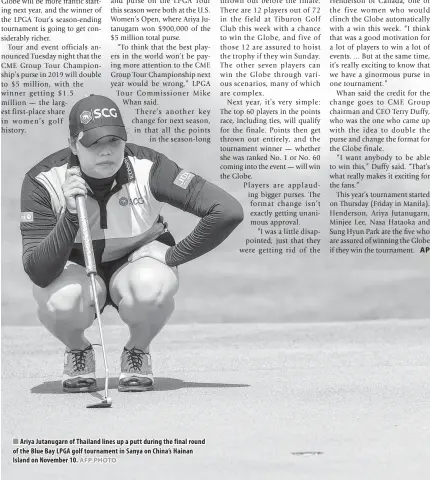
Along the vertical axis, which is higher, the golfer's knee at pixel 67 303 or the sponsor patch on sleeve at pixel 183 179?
the sponsor patch on sleeve at pixel 183 179

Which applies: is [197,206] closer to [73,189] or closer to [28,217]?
[73,189]

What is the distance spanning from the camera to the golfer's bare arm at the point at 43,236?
4.46 metres

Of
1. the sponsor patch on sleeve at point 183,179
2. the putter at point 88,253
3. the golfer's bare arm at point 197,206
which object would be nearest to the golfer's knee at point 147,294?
the golfer's bare arm at point 197,206

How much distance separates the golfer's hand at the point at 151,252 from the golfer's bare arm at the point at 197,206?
0.04 metres

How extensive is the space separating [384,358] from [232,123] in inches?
60.9

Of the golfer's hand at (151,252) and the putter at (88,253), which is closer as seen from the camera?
the putter at (88,253)

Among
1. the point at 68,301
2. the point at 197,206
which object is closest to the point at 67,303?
the point at 68,301

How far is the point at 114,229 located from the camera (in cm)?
478

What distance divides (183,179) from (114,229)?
354 millimetres

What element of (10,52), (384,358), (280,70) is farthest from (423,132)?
(10,52)

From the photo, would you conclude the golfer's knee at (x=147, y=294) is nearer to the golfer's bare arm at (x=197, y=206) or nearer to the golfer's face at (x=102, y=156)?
the golfer's bare arm at (x=197, y=206)

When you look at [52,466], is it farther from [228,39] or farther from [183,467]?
[228,39]

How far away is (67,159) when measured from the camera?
15.7 ft

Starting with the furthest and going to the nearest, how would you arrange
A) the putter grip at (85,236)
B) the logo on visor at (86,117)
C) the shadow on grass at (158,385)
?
the shadow on grass at (158,385) → the logo on visor at (86,117) → the putter grip at (85,236)
